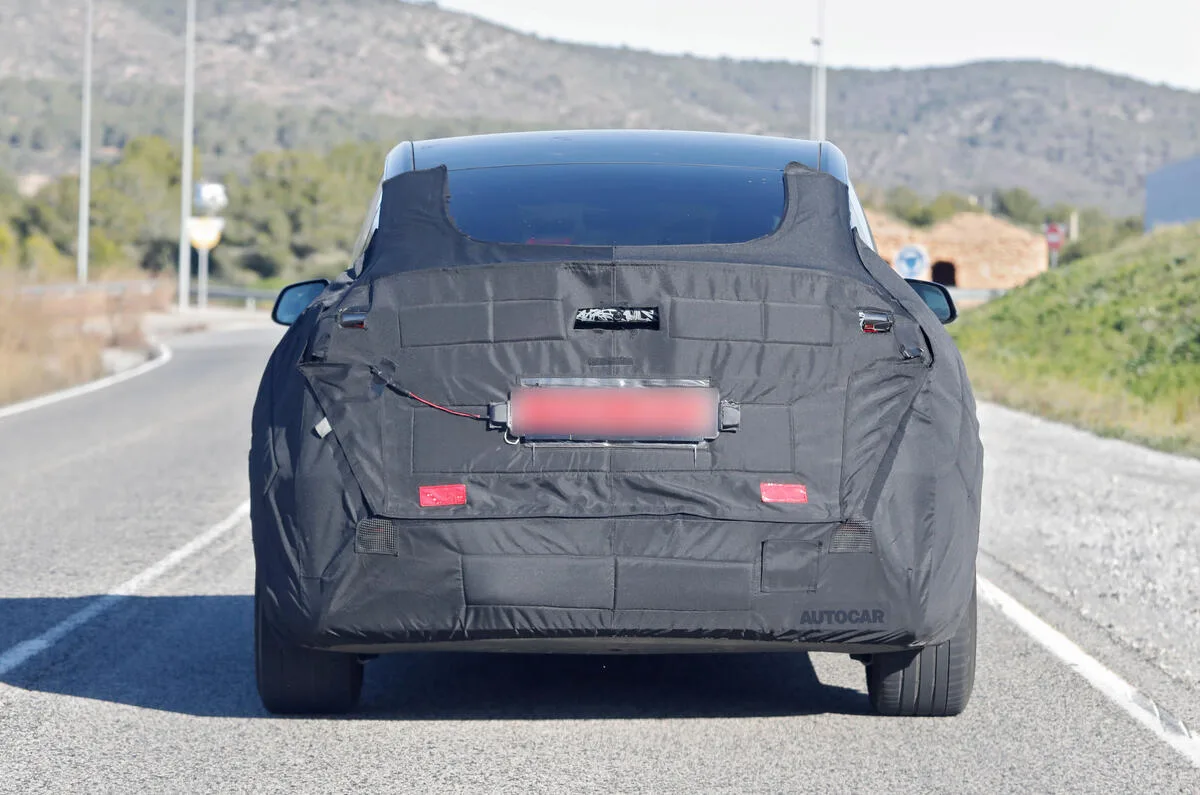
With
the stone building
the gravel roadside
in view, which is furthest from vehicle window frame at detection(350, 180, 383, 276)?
the stone building

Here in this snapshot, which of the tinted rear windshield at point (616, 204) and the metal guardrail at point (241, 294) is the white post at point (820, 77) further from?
the tinted rear windshield at point (616, 204)

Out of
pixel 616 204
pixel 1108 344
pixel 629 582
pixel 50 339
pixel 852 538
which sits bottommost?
pixel 50 339

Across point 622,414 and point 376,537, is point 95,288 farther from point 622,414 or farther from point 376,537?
point 622,414

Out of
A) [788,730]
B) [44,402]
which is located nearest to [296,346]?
[788,730]

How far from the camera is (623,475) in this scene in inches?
194

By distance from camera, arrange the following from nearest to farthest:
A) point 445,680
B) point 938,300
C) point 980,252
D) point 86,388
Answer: point 938,300 → point 445,680 → point 86,388 → point 980,252

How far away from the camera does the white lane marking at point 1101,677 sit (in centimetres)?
554

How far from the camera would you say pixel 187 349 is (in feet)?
110

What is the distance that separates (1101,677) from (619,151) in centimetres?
258

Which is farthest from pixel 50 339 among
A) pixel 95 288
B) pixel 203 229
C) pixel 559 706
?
pixel 203 229

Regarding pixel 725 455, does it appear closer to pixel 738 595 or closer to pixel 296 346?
pixel 738 595

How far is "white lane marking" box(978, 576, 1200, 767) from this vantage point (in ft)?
18.2

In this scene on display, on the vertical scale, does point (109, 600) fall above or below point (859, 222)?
below

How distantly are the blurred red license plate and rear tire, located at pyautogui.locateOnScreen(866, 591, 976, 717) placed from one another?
1145 millimetres
